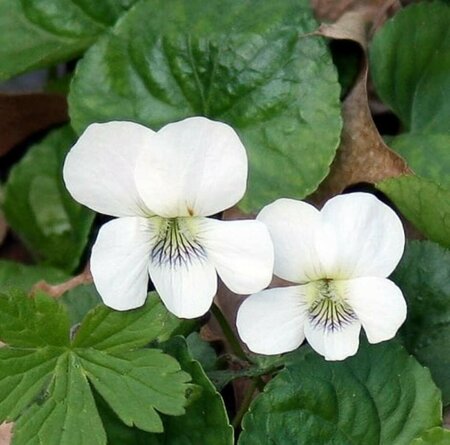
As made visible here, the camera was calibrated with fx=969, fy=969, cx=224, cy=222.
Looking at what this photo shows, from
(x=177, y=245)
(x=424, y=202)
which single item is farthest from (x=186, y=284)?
(x=424, y=202)

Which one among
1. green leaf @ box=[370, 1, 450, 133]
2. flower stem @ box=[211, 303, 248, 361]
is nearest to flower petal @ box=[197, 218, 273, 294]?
flower stem @ box=[211, 303, 248, 361]

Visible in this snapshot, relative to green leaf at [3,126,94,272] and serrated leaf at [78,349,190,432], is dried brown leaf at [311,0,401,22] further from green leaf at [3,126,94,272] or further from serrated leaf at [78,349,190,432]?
serrated leaf at [78,349,190,432]

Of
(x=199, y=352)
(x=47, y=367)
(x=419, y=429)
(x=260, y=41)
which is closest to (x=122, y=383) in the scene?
(x=47, y=367)

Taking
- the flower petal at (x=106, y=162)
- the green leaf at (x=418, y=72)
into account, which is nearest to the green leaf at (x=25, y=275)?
the flower petal at (x=106, y=162)

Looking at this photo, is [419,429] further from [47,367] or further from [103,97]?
[103,97]

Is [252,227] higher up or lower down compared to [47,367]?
higher up

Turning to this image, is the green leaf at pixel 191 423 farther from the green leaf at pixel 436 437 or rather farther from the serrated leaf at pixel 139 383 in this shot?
the green leaf at pixel 436 437
